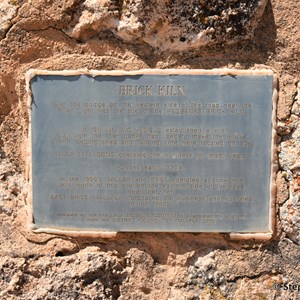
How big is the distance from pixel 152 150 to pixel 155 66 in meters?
0.43

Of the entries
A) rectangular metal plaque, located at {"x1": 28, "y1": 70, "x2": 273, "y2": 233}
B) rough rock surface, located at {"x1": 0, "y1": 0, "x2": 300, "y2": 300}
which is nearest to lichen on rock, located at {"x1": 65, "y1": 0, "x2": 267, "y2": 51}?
rough rock surface, located at {"x1": 0, "y1": 0, "x2": 300, "y2": 300}

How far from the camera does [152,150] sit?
2.20 metres

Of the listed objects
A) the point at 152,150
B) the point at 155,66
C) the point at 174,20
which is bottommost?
the point at 152,150

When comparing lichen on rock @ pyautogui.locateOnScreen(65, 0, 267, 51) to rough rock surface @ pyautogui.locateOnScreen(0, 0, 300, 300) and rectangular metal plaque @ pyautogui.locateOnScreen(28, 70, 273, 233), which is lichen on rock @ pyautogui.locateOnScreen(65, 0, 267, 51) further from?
rectangular metal plaque @ pyautogui.locateOnScreen(28, 70, 273, 233)

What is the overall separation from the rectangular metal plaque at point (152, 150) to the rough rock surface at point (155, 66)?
8 cm

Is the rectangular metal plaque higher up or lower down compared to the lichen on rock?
lower down

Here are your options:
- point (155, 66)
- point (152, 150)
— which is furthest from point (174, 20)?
point (152, 150)

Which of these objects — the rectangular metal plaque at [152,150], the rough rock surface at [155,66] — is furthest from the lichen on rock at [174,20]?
the rectangular metal plaque at [152,150]

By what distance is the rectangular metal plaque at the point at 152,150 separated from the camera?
218cm

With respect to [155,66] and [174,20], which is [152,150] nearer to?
[155,66]

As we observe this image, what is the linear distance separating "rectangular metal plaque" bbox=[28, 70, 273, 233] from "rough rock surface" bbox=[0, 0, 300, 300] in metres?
0.08

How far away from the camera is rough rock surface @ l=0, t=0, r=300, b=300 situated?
219 cm

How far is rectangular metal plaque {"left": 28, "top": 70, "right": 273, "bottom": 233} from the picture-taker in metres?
2.18

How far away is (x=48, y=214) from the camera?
7.37 feet
